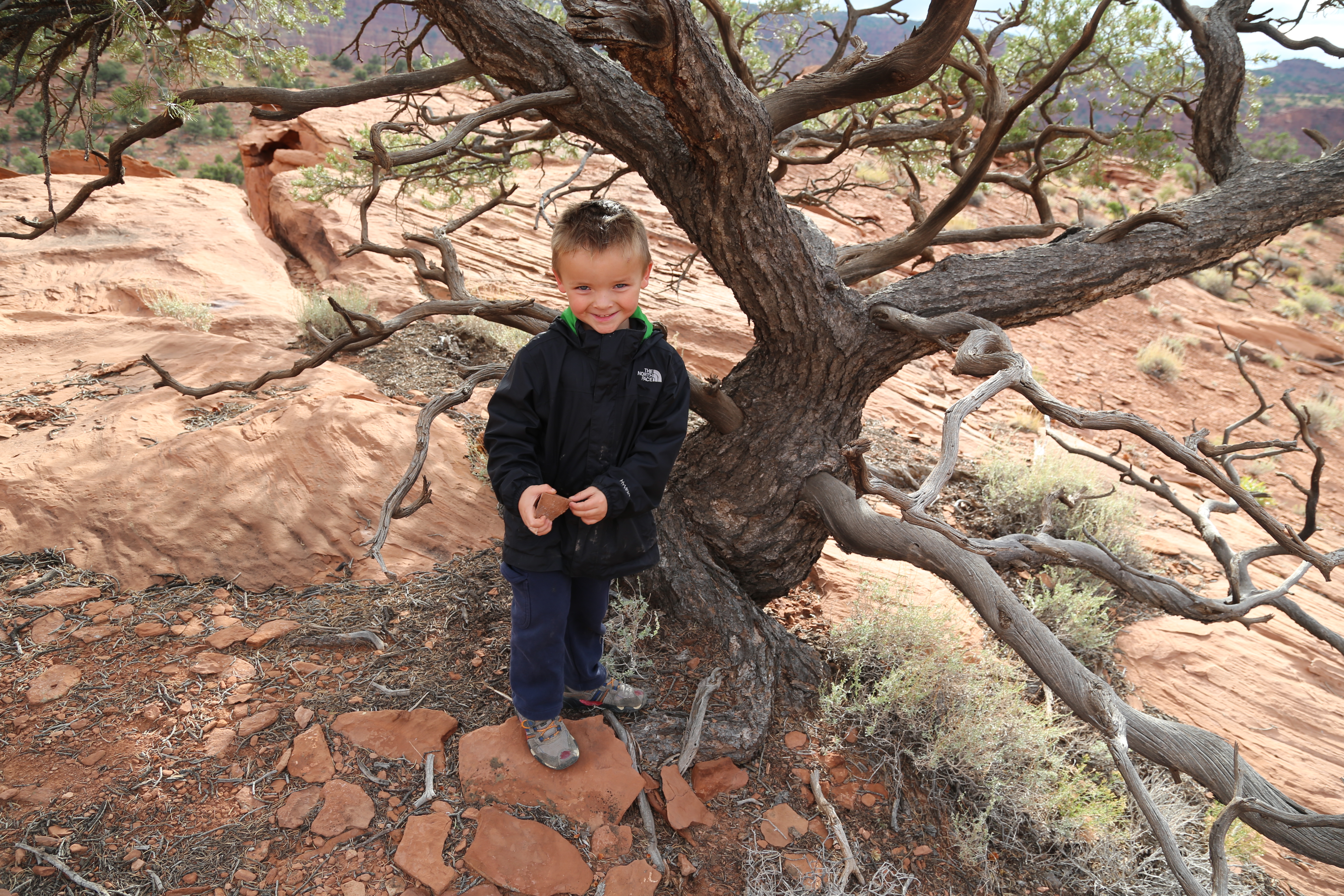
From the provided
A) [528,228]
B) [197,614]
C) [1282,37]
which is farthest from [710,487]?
[528,228]

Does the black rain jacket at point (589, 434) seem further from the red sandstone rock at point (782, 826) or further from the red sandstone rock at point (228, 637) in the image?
the red sandstone rock at point (228, 637)

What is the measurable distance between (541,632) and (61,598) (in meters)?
1.89

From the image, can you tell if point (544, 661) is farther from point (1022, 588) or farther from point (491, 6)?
point (1022, 588)

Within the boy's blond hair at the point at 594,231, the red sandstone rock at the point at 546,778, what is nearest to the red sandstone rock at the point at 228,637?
the red sandstone rock at the point at 546,778

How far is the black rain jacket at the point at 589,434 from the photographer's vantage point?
6.03ft

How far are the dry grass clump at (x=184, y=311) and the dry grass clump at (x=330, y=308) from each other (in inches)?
23.1

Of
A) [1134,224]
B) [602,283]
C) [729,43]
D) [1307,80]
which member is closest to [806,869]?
[602,283]

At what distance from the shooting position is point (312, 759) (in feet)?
6.64

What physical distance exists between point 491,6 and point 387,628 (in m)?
2.02

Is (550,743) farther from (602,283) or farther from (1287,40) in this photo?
(1287,40)

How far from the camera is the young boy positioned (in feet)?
5.91

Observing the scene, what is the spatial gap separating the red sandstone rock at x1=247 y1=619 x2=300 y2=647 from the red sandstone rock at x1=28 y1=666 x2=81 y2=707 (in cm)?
47

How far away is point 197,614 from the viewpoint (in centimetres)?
252

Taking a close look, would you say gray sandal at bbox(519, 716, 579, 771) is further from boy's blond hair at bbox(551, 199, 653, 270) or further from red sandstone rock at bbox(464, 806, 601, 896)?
boy's blond hair at bbox(551, 199, 653, 270)
